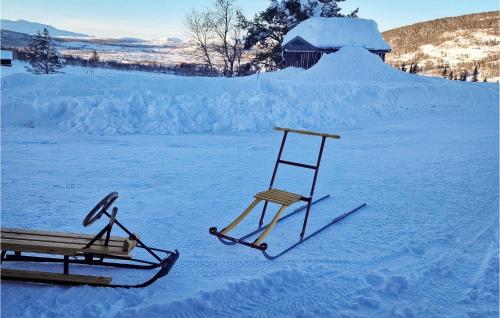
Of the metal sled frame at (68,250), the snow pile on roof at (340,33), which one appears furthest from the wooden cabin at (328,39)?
the metal sled frame at (68,250)

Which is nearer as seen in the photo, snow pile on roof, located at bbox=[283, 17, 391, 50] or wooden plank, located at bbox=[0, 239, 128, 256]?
wooden plank, located at bbox=[0, 239, 128, 256]

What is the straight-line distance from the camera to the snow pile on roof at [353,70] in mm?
19234

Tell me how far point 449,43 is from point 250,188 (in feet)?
277

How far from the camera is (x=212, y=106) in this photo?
1274 cm

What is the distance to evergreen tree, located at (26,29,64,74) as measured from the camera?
3028 centimetres

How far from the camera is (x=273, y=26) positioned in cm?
3531

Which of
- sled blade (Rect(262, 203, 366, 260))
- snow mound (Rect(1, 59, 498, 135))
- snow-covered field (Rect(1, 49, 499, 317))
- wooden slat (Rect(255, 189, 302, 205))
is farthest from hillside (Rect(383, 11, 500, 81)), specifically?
wooden slat (Rect(255, 189, 302, 205))

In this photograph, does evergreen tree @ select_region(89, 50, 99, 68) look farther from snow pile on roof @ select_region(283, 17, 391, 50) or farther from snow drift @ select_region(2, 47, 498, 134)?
snow drift @ select_region(2, 47, 498, 134)

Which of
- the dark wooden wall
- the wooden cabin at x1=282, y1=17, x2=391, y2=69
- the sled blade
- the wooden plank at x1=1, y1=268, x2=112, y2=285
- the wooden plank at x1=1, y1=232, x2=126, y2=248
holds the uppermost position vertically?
the wooden cabin at x1=282, y1=17, x2=391, y2=69

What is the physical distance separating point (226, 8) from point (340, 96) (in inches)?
911

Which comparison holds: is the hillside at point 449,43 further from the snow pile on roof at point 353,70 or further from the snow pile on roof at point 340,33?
the snow pile on roof at point 353,70

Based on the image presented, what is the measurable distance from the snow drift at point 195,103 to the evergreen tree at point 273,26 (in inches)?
716

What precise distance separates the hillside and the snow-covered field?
52.7 metres

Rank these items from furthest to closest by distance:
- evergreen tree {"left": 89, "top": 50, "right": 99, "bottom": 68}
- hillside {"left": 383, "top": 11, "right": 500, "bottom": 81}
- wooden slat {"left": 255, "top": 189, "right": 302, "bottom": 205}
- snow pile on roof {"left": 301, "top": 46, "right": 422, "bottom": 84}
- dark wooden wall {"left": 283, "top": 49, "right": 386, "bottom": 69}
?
1. hillside {"left": 383, "top": 11, "right": 500, "bottom": 81}
2. evergreen tree {"left": 89, "top": 50, "right": 99, "bottom": 68}
3. dark wooden wall {"left": 283, "top": 49, "right": 386, "bottom": 69}
4. snow pile on roof {"left": 301, "top": 46, "right": 422, "bottom": 84}
5. wooden slat {"left": 255, "top": 189, "right": 302, "bottom": 205}
